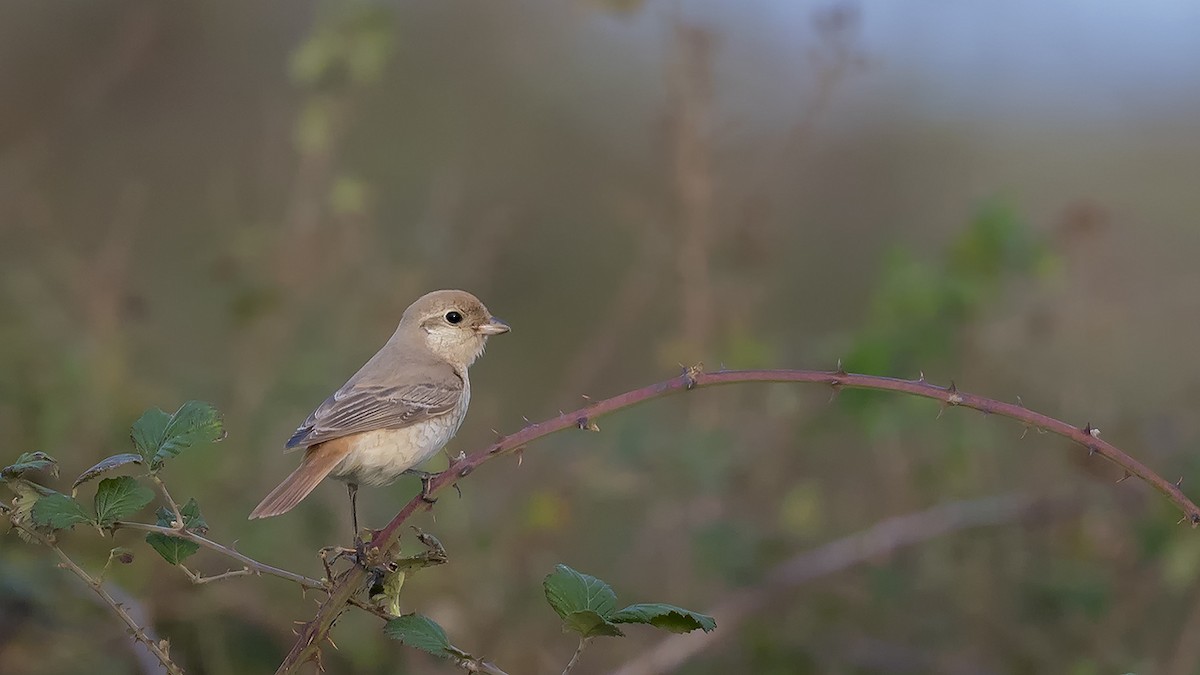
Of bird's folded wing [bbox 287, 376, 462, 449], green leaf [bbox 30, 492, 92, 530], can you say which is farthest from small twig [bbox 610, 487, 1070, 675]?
green leaf [bbox 30, 492, 92, 530]

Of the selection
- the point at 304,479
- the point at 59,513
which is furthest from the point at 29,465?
the point at 304,479

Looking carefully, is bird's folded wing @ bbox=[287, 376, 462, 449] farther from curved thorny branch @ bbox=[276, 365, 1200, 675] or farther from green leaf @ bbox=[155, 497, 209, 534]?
curved thorny branch @ bbox=[276, 365, 1200, 675]

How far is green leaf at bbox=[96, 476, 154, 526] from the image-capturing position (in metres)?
2.08

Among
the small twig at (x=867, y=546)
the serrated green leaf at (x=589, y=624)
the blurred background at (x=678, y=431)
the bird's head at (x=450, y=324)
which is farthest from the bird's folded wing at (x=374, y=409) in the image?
the small twig at (x=867, y=546)

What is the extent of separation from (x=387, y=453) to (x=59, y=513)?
1594 millimetres

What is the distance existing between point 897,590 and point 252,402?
296cm

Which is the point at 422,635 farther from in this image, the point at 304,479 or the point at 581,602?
the point at 304,479

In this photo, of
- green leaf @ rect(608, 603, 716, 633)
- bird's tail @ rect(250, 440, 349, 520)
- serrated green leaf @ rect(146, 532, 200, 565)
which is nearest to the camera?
green leaf @ rect(608, 603, 716, 633)

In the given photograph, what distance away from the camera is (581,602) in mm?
2104

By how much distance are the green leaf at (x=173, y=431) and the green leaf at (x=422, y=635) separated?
0.44 metres

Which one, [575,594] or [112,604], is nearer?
[112,604]

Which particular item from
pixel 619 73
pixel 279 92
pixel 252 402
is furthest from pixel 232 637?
pixel 619 73

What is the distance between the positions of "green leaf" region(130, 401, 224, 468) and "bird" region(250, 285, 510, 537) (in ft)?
3.15

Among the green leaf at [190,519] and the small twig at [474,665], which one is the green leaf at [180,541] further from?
the small twig at [474,665]
